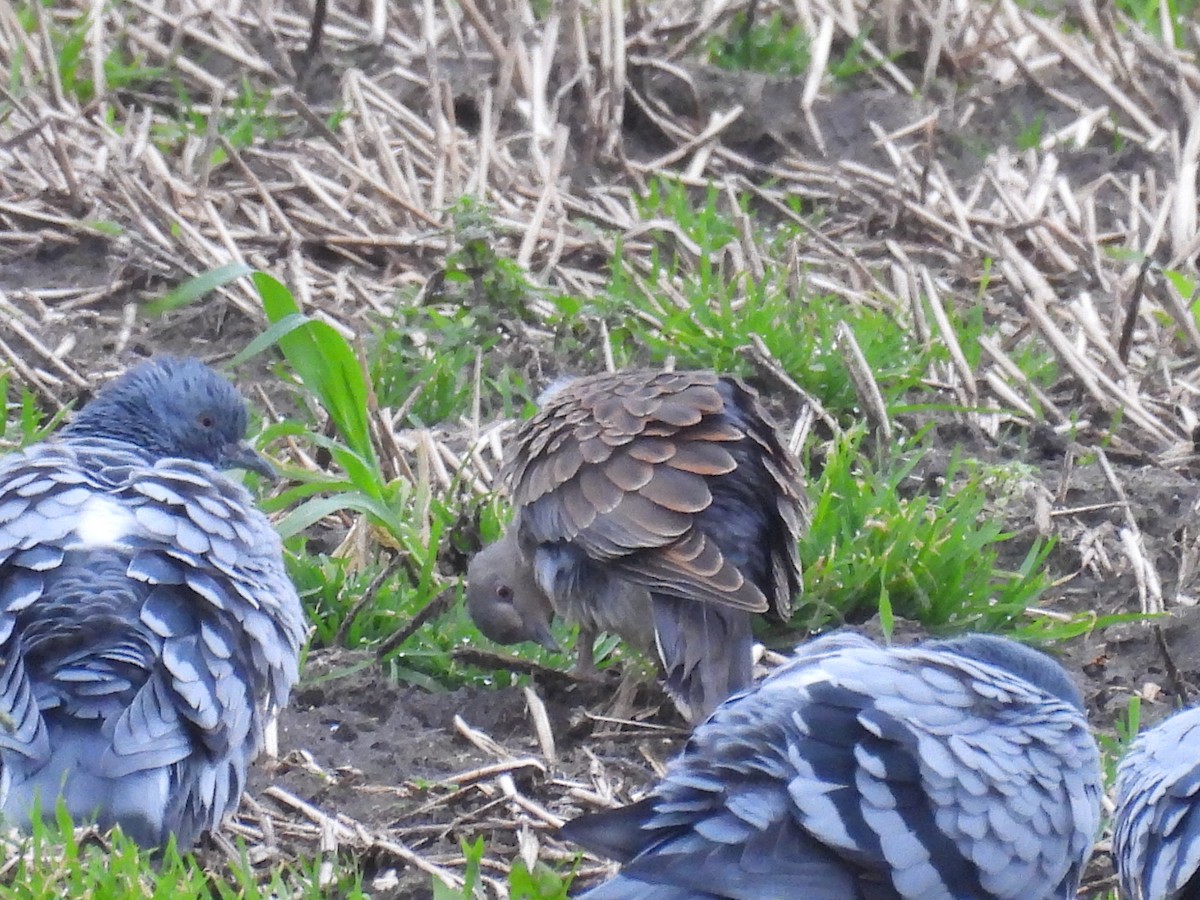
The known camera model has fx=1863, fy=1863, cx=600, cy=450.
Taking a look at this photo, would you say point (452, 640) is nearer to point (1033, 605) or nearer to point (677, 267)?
point (1033, 605)

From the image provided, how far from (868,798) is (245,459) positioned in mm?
2087

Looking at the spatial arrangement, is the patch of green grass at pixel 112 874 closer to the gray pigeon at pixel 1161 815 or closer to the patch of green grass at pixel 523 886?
the patch of green grass at pixel 523 886

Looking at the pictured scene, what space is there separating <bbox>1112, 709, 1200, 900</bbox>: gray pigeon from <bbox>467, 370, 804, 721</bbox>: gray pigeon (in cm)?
95

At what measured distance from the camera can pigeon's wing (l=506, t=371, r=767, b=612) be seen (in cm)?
426

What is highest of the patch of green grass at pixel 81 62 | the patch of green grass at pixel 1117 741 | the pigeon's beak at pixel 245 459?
the patch of green grass at pixel 81 62

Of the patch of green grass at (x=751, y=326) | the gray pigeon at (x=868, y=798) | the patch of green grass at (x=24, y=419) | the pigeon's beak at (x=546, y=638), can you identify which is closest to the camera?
the gray pigeon at (x=868, y=798)

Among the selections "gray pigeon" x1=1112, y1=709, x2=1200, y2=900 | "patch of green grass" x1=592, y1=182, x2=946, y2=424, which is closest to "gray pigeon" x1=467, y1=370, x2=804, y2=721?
"gray pigeon" x1=1112, y1=709, x2=1200, y2=900

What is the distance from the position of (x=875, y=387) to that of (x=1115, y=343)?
1118 mm

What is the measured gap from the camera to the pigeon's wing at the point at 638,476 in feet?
14.0

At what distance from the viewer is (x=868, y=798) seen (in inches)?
126

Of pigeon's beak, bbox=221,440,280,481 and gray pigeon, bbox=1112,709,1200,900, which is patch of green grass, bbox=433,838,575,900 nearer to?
gray pigeon, bbox=1112,709,1200,900

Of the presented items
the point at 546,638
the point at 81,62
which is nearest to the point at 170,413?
the point at 546,638

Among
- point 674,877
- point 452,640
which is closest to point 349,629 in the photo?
point 452,640

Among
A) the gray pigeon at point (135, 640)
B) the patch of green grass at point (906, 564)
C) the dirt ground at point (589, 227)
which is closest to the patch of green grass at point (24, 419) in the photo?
the dirt ground at point (589, 227)
